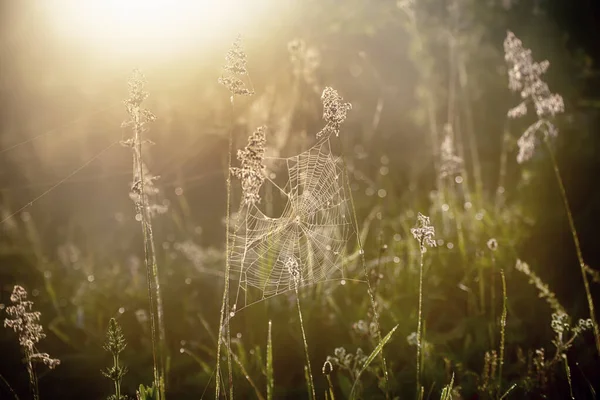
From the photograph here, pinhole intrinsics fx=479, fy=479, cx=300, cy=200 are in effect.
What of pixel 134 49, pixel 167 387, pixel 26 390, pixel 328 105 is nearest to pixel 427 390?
pixel 167 387

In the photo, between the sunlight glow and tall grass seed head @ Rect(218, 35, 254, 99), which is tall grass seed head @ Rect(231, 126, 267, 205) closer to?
tall grass seed head @ Rect(218, 35, 254, 99)

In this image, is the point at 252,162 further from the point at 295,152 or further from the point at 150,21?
the point at 150,21

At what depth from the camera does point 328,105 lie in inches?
59.1

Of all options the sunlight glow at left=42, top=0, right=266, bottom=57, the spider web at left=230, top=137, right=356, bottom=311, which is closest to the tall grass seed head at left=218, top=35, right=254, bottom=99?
the spider web at left=230, top=137, right=356, bottom=311

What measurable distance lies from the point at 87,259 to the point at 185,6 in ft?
6.69

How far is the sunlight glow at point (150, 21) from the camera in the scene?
133 inches

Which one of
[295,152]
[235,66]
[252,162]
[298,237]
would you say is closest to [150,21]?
[295,152]

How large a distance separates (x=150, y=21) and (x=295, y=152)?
1541 millimetres

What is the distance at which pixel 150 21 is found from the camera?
356 centimetres

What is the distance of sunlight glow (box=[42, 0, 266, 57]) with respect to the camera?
3.39 meters

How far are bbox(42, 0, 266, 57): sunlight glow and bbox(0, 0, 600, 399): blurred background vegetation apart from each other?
0.13 ft

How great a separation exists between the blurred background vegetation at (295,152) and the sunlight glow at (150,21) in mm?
39

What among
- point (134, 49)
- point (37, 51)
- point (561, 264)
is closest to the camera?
point (561, 264)

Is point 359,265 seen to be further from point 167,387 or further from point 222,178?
point 222,178
